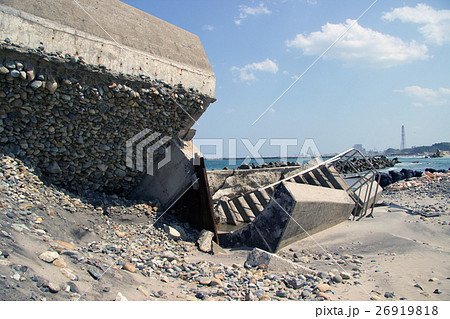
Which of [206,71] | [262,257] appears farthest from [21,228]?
[206,71]

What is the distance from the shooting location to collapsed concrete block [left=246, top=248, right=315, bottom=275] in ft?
13.1

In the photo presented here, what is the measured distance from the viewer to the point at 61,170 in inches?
219

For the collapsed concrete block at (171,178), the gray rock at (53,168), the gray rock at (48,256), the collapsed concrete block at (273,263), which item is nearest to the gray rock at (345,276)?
the collapsed concrete block at (273,263)

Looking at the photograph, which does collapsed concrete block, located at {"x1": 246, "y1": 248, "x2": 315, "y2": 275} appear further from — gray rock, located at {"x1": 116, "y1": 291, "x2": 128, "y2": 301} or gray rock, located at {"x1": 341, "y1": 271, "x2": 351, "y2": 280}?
gray rock, located at {"x1": 116, "y1": 291, "x2": 128, "y2": 301}

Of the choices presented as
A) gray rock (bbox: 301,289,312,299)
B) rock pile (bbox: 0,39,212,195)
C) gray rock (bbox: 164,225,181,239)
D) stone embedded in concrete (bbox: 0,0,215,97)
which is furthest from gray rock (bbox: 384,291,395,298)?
stone embedded in concrete (bbox: 0,0,215,97)

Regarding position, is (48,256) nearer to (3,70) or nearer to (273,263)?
(273,263)

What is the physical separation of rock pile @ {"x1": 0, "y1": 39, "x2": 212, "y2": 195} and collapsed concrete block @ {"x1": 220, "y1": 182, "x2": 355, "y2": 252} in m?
2.68

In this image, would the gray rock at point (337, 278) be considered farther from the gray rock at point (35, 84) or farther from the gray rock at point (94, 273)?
the gray rock at point (35, 84)

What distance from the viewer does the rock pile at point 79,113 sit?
15.2ft

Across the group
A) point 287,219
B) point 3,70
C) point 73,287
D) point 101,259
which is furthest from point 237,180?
point 73,287

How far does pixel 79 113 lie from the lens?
534 cm

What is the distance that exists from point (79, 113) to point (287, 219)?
13.0 feet

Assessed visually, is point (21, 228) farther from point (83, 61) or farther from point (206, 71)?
point (206, 71)

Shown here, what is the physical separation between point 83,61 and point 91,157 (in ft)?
5.85
